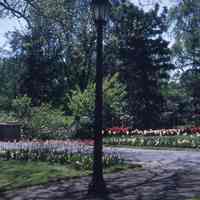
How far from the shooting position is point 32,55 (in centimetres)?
5794

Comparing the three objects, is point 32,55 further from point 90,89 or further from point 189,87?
point 90,89

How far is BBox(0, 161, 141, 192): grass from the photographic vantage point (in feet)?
42.8

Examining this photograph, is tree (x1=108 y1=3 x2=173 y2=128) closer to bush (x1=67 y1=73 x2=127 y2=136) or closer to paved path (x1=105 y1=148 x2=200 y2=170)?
bush (x1=67 y1=73 x2=127 y2=136)

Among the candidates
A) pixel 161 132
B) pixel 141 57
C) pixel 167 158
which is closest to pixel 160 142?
pixel 161 132

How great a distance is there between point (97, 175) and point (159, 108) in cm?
3564

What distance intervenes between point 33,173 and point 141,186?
3901 mm

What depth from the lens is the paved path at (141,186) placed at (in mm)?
10688

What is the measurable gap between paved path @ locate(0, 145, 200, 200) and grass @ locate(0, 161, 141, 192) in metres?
0.52

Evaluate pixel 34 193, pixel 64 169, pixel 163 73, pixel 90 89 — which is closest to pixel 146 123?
pixel 163 73

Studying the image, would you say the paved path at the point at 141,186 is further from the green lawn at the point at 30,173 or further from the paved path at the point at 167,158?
the green lawn at the point at 30,173

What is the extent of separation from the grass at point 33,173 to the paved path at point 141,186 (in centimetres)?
52

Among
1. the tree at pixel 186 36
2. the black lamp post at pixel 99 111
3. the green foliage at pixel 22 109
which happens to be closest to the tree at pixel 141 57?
the tree at pixel 186 36

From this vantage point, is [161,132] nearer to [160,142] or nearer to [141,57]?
[160,142]

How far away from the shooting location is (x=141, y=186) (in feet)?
38.7
